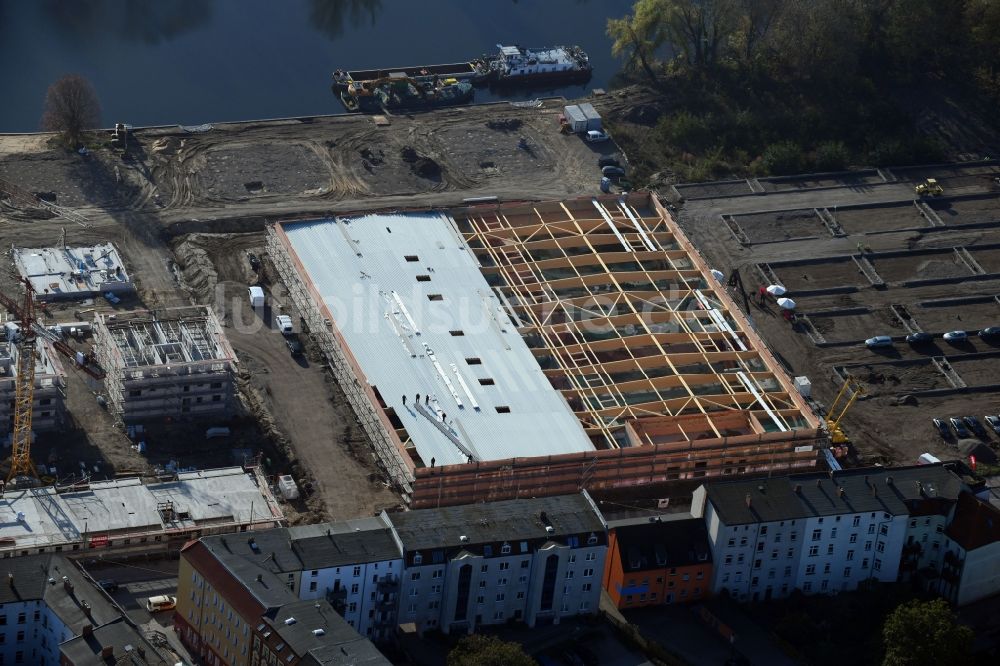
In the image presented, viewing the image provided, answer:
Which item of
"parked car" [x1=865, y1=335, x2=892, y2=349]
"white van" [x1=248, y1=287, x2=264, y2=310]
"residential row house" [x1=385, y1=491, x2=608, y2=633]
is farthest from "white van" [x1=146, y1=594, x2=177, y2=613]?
"parked car" [x1=865, y1=335, x2=892, y2=349]

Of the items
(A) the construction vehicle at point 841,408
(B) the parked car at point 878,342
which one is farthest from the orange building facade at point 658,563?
(B) the parked car at point 878,342

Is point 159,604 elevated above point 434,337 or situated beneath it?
situated beneath

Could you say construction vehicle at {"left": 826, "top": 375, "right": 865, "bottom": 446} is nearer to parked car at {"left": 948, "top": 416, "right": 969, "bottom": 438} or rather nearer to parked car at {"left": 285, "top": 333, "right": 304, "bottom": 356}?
parked car at {"left": 948, "top": 416, "right": 969, "bottom": 438}

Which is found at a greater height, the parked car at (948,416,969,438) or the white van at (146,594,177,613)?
the parked car at (948,416,969,438)

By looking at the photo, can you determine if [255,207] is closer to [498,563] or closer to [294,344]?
[294,344]

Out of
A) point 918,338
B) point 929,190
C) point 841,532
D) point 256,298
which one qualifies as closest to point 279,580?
point 841,532

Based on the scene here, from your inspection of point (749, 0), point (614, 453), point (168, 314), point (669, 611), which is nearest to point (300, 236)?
point (168, 314)

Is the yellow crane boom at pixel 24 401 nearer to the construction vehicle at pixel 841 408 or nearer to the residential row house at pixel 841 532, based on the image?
the residential row house at pixel 841 532
